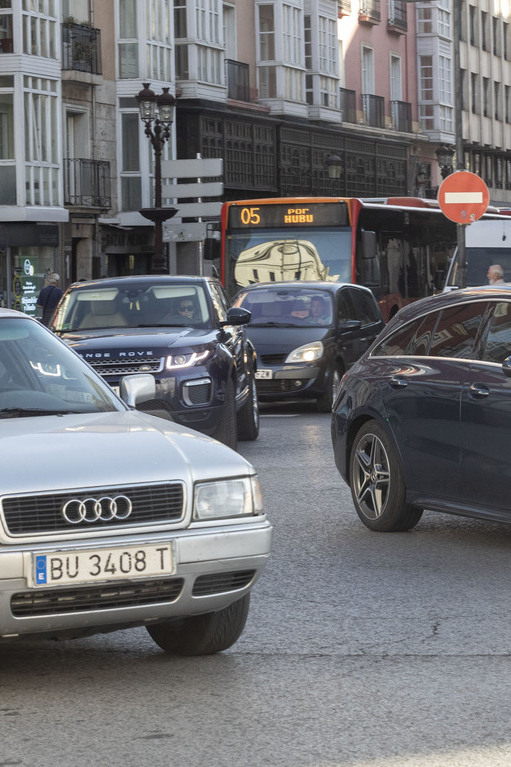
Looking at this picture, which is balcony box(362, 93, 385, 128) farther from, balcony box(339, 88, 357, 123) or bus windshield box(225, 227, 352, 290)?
bus windshield box(225, 227, 352, 290)

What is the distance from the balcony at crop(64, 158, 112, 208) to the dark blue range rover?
84.5ft

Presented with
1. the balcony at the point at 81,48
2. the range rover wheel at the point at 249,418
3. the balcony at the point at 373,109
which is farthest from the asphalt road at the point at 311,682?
the balcony at the point at 373,109

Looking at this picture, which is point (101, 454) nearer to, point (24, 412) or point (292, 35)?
point (24, 412)

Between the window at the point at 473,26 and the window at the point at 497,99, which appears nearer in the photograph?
the window at the point at 473,26

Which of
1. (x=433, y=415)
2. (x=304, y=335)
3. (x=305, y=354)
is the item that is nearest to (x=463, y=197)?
(x=304, y=335)

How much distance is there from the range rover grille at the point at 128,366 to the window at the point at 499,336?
4973 mm

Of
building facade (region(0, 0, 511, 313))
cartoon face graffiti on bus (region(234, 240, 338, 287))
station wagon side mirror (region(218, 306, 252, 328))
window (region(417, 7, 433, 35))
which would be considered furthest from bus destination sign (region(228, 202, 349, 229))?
window (region(417, 7, 433, 35))

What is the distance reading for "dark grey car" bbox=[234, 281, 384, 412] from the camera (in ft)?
68.8

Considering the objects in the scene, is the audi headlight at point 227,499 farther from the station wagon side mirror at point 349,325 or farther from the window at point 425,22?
the window at point 425,22

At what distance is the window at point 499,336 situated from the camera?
31.2 feet

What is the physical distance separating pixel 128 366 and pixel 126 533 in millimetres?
8326

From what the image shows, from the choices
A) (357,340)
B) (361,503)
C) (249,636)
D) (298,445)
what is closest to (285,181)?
(357,340)

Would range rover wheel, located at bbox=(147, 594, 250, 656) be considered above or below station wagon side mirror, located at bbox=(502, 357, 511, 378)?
below

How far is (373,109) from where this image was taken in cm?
5972
